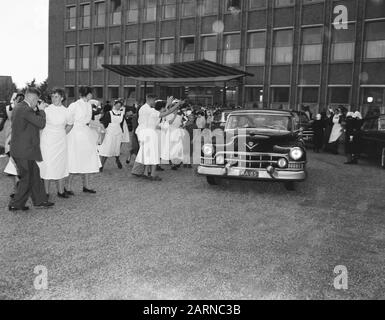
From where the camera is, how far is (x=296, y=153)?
8.51 meters

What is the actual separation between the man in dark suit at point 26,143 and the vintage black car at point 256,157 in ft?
10.9

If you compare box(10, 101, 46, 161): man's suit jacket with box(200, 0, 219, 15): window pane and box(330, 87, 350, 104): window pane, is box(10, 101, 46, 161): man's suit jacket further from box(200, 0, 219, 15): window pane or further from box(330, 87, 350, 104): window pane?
box(200, 0, 219, 15): window pane

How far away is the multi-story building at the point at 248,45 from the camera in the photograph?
87.2 feet

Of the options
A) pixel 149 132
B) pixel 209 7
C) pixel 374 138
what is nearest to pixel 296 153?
pixel 149 132

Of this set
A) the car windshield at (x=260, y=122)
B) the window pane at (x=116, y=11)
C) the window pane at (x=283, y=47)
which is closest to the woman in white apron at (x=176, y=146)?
the car windshield at (x=260, y=122)

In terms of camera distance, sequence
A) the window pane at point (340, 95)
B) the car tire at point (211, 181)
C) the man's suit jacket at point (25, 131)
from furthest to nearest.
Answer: the window pane at point (340, 95) → the car tire at point (211, 181) → the man's suit jacket at point (25, 131)

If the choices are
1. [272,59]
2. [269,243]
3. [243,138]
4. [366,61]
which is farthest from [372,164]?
[272,59]

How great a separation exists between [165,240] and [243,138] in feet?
12.5

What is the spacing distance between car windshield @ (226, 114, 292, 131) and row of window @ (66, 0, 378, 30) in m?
20.4

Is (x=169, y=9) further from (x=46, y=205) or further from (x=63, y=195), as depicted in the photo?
A: (x=46, y=205)

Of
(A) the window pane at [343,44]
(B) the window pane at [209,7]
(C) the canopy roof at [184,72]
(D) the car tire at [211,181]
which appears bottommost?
(D) the car tire at [211,181]

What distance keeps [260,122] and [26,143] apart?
5113 millimetres

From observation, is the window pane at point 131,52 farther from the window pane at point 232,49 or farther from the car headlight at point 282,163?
the car headlight at point 282,163
